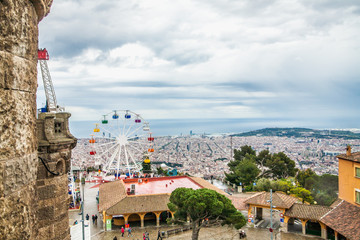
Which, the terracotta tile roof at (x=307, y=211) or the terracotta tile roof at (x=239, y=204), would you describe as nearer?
the terracotta tile roof at (x=307, y=211)

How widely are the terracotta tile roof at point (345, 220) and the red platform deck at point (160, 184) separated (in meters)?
12.3

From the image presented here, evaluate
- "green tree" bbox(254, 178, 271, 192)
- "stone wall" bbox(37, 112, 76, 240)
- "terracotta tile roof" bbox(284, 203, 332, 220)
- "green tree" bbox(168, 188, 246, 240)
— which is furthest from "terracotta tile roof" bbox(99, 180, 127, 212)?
"stone wall" bbox(37, 112, 76, 240)

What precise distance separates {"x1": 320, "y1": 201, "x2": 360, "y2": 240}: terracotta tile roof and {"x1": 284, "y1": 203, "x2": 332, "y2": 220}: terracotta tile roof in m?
0.62

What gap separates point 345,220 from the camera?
1788 centimetres

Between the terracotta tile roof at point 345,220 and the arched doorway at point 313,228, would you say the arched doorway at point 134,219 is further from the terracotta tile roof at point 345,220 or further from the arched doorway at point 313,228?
the terracotta tile roof at point 345,220

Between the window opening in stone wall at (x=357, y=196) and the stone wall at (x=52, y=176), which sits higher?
the stone wall at (x=52, y=176)

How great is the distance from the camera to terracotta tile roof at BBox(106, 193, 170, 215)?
2180cm

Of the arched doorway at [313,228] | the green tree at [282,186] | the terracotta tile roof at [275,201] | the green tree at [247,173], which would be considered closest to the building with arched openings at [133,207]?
the terracotta tile roof at [275,201]

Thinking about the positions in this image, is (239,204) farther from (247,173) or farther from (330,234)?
(247,173)

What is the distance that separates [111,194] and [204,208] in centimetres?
1173

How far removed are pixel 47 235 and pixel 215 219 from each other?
12.0m

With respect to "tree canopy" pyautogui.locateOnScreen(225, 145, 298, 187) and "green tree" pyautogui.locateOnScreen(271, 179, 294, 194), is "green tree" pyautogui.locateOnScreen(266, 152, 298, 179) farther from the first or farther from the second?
"green tree" pyautogui.locateOnScreen(271, 179, 294, 194)

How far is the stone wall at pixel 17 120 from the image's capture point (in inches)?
124

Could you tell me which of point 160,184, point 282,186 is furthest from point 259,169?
point 160,184
